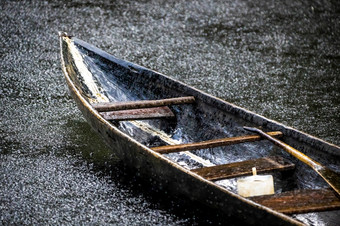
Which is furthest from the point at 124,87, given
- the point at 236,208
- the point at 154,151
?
the point at 236,208

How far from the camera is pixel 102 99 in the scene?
193 inches

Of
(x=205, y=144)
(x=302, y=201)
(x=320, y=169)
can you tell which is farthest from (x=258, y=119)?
(x=302, y=201)

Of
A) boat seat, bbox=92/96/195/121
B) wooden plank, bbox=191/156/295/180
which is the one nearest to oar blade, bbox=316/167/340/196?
wooden plank, bbox=191/156/295/180

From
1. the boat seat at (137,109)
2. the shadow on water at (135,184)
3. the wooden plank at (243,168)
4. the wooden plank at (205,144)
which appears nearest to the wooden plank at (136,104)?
the boat seat at (137,109)

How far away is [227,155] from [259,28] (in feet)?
12.5

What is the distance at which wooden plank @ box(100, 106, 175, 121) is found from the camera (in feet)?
14.0

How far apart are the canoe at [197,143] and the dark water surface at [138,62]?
1.00ft

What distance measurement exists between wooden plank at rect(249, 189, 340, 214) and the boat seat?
1423 mm

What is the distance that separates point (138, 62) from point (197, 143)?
2773mm

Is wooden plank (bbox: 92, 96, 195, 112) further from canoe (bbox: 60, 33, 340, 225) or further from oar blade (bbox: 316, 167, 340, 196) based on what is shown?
oar blade (bbox: 316, 167, 340, 196)

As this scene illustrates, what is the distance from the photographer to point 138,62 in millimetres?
6254

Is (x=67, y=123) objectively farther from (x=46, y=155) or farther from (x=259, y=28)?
(x=259, y=28)

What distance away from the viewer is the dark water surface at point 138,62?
3.65 meters

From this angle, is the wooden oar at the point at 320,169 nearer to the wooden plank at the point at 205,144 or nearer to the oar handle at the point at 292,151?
the oar handle at the point at 292,151
